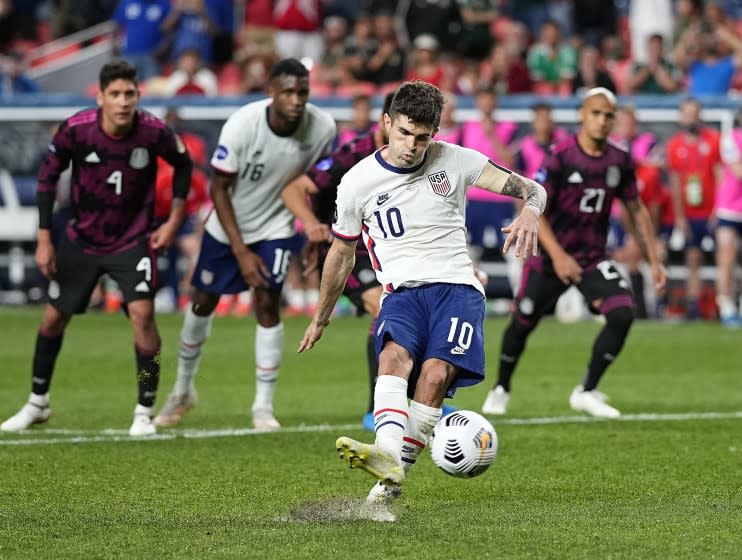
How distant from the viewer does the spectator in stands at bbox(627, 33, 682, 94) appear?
20.2 m

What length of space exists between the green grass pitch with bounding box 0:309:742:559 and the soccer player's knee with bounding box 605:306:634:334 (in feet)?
2.28

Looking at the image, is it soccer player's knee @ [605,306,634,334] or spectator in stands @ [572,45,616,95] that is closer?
soccer player's knee @ [605,306,634,334]

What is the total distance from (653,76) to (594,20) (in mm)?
2741

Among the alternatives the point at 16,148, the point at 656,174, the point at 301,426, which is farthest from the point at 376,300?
the point at 16,148

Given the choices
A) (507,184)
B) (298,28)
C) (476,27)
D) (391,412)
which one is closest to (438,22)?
(476,27)

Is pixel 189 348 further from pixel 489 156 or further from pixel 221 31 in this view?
pixel 221 31

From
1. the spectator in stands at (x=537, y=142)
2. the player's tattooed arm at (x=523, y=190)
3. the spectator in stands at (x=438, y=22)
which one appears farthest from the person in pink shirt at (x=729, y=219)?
the player's tattooed arm at (x=523, y=190)

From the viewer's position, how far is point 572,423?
10.3 meters

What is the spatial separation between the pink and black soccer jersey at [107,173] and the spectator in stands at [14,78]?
1250 cm

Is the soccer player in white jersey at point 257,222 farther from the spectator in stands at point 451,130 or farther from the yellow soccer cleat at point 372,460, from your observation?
the spectator in stands at point 451,130

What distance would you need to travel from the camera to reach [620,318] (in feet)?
34.7

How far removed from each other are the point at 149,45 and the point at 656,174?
27.3 feet

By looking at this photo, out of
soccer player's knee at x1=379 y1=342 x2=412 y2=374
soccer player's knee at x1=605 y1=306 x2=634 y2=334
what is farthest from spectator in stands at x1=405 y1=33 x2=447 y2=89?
soccer player's knee at x1=379 y1=342 x2=412 y2=374

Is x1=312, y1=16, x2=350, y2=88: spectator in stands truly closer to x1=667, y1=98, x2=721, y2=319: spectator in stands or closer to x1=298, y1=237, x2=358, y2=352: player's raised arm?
x1=667, y1=98, x2=721, y2=319: spectator in stands
